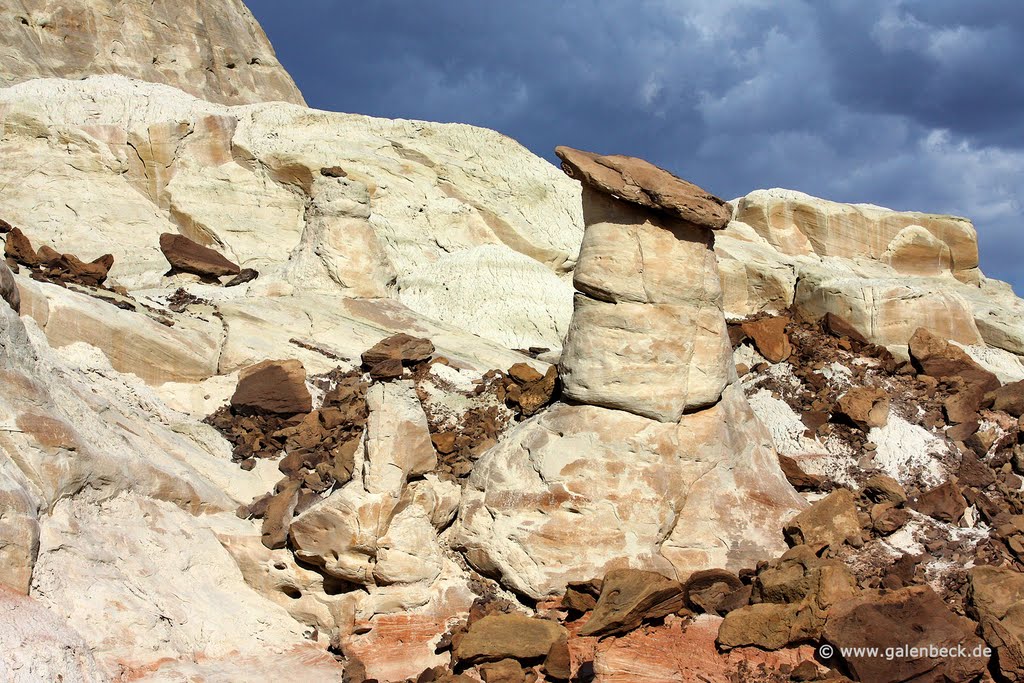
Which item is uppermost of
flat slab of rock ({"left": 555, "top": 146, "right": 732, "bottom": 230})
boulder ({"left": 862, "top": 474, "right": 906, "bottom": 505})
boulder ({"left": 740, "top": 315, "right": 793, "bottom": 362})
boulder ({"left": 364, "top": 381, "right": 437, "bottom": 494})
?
boulder ({"left": 740, "top": 315, "right": 793, "bottom": 362})

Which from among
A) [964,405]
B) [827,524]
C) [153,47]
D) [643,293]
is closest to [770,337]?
[964,405]

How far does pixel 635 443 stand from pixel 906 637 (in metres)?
2.42

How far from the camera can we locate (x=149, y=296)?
11578 mm

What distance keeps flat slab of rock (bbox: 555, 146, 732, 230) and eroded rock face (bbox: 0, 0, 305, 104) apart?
672 inches

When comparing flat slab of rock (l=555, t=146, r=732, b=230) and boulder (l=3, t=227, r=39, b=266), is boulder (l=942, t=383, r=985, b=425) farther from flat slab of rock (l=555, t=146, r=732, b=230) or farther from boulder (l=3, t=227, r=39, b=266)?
boulder (l=3, t=227, r=39, b=266)

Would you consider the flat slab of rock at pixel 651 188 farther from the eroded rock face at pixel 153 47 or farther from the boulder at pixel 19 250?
the eroded rock face at pixel 153 47

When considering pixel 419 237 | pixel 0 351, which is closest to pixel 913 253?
pixel 419 237

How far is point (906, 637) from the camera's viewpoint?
5.62 m

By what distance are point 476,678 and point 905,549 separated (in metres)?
3.57

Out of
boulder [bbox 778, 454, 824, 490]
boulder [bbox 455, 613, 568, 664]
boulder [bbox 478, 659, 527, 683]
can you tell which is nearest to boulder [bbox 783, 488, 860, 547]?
boulder [bbox 778, 454, 824, 490]

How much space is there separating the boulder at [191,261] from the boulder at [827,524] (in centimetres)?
890

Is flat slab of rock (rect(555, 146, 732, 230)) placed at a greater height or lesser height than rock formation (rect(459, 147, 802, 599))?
greater

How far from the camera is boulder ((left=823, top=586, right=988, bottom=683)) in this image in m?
5.48

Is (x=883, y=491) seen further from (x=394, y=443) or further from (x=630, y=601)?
(x=394, y=443)
